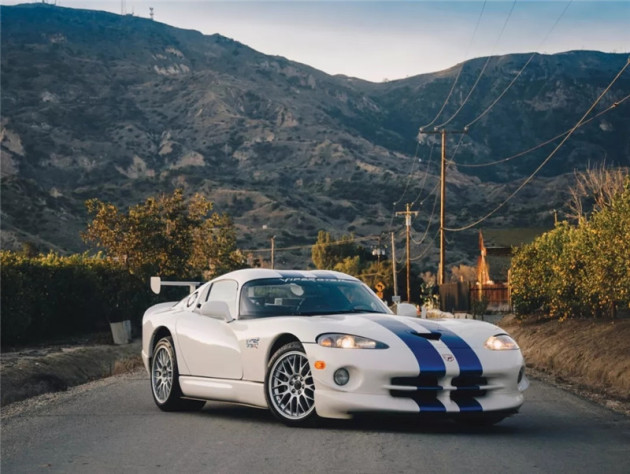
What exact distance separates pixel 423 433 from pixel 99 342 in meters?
23.6

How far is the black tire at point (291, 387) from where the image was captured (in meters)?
10.1

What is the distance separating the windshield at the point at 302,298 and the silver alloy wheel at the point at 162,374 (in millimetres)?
1411

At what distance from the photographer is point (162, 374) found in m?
12.4

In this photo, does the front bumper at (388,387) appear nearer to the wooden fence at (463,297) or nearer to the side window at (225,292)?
the side window at (225,292)

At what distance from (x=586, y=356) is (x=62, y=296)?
2002 cm

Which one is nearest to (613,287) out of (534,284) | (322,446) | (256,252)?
(534,284)

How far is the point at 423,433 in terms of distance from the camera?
989 cm

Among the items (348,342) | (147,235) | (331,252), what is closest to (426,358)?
(348,342)

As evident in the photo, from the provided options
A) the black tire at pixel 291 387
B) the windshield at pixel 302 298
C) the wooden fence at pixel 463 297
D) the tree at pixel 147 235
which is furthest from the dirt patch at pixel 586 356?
the wooden fence at pixel 463 297

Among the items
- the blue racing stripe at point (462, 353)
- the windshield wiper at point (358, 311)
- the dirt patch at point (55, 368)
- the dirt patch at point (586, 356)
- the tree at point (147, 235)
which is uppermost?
the tree at point (147, 235)

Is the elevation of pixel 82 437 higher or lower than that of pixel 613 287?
lower

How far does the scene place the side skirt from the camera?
10703 millimetres

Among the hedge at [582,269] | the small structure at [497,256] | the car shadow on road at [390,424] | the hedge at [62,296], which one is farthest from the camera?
the small structure at [497,256]

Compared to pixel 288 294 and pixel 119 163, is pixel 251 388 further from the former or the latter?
pixel 119 163
